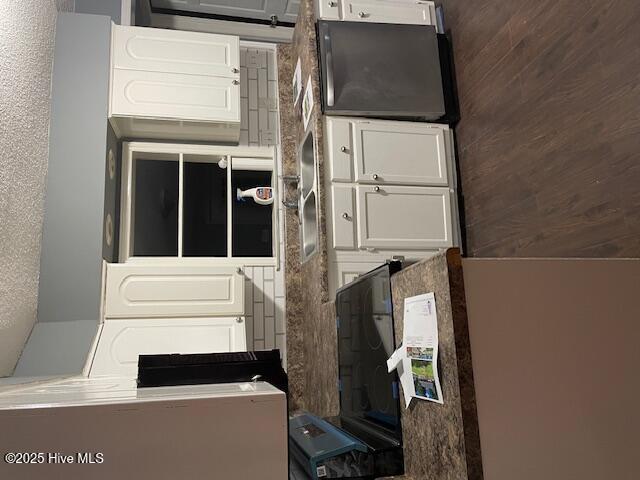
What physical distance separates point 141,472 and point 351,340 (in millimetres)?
1471

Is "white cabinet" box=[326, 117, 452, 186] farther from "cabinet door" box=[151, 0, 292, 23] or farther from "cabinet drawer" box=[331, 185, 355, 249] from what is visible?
"cabinet door" box=[151, 0, 292, 23]

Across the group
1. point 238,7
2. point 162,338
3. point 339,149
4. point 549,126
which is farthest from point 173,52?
point 549,126

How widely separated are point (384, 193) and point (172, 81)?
1474 millimetres

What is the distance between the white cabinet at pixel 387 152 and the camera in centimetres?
275

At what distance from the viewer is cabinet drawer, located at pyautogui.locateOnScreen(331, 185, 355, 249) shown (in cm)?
267

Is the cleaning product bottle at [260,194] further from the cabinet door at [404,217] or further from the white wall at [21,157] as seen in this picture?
the white wall at [21,157]

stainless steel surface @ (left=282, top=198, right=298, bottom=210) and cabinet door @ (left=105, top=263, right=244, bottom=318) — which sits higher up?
stainless steel surface @ (left=282, top=198, right=298, bottom=210)

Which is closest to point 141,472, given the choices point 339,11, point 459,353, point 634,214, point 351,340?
point 459,353

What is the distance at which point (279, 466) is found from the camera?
0.76 metres

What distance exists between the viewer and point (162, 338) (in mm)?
2830

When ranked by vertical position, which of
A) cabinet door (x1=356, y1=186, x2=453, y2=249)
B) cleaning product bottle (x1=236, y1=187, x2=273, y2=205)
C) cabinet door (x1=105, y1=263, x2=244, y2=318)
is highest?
cleaning product bottle (x1=236, y1=187, x2=273, y2=205)

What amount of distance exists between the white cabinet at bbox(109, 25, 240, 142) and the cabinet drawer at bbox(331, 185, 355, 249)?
0.94 metres

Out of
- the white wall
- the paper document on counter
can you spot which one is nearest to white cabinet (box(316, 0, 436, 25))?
the white wall

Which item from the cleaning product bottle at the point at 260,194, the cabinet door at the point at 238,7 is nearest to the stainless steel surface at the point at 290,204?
the cleaning product bottle at the point at 260,194
